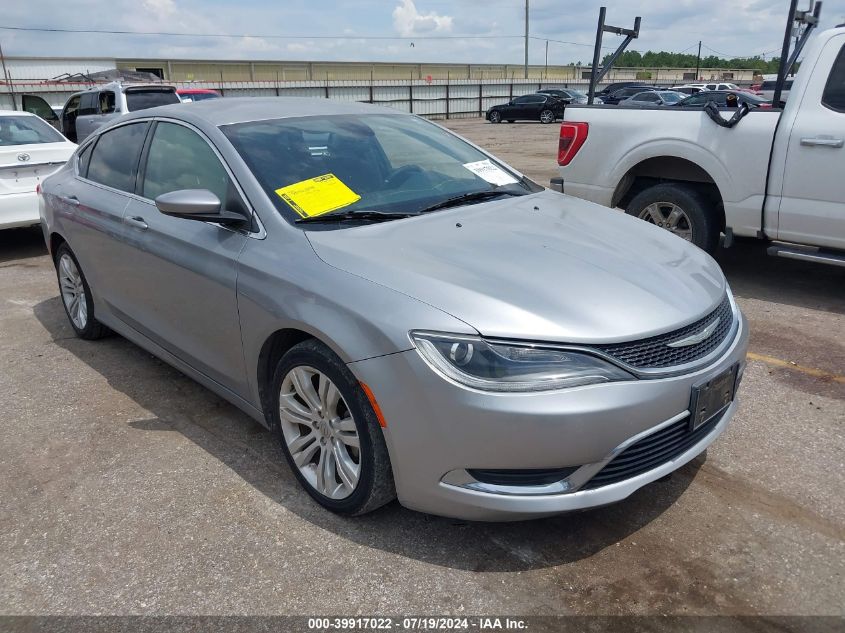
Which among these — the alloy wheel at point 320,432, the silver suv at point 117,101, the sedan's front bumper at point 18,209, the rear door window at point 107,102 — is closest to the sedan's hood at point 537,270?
the alloy wheel at point 320,432

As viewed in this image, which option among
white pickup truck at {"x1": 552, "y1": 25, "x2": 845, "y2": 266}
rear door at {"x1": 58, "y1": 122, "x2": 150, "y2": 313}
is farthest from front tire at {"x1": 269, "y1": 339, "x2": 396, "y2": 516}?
white pickup truck at {"x1": 552, "y1": 25, "x2": 845, "y2": 266}

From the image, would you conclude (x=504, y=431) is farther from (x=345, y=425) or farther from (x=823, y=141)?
(x=823, y=141)

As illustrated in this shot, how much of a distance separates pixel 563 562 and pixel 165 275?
7.75 ft

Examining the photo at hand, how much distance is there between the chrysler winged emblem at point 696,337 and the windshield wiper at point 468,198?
1.31 m

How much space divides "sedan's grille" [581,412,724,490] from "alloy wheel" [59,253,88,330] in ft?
12.5

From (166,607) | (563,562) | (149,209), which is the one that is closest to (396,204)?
(149,209)

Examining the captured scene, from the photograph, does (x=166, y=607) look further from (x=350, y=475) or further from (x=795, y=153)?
(x=795, y=153)

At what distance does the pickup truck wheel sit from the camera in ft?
18.8

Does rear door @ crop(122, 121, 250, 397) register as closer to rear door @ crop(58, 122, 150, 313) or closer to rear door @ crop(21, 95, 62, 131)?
rear door @ crop(58, 122, 150, 313)

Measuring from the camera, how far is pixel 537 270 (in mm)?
2598

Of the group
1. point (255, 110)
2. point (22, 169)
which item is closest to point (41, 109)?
point (22, 169)

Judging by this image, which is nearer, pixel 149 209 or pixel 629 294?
pixel 629 294

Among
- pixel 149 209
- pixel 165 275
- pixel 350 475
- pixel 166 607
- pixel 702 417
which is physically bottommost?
pixel 166 607

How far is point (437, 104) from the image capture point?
3603cm
